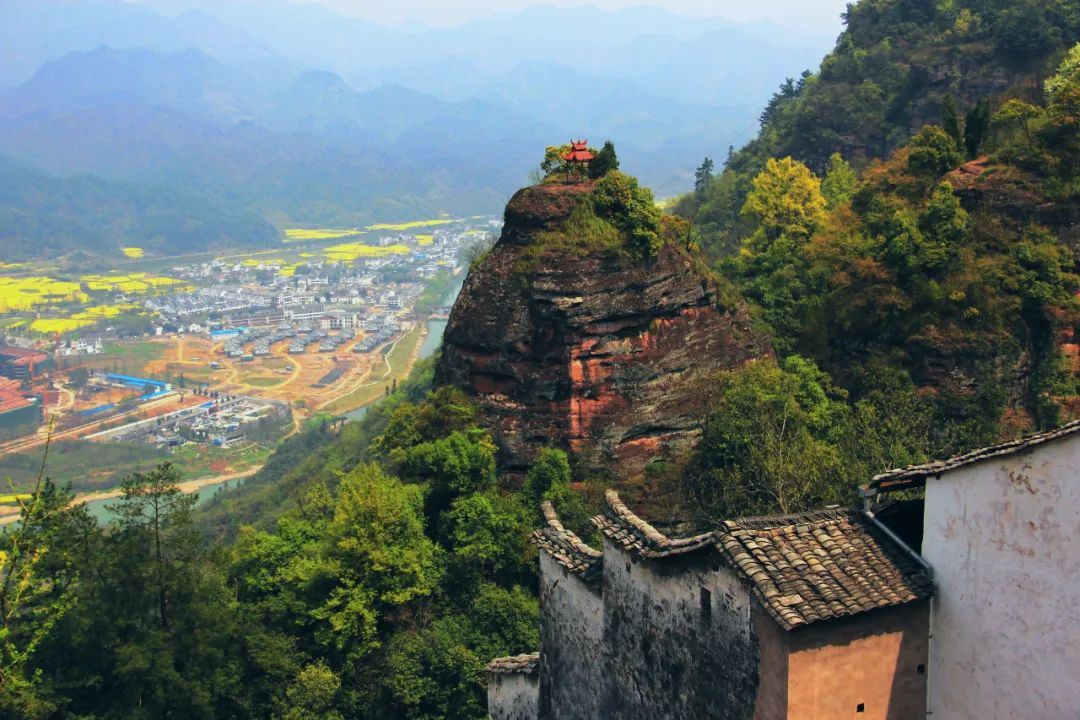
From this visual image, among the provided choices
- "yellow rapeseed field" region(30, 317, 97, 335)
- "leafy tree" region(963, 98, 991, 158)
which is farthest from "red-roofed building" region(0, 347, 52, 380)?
"leafy tree" region(963, 98, 991, 158)

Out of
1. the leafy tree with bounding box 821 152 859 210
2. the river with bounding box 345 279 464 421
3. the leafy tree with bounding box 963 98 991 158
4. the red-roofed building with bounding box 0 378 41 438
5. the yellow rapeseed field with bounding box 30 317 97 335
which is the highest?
the leafy tree with bounding box 963 98 991 158

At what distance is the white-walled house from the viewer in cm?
686

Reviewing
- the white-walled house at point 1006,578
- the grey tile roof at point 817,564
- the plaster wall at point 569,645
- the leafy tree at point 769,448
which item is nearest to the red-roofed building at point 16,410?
the leafy tree at point 769,448

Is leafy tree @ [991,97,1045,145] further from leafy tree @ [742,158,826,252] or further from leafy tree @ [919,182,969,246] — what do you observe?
leafy tree @ [742,158,826,252]

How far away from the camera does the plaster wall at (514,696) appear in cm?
1252

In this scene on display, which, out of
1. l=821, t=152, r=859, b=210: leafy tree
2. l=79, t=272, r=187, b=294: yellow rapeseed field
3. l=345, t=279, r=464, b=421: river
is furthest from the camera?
l=79, t=272, r=187, b=294: yellow rapeseed field

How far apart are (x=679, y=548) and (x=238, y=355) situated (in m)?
102

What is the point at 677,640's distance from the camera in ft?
29.3

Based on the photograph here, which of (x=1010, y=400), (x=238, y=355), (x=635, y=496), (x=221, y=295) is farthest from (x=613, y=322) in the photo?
(x=221, y=295)

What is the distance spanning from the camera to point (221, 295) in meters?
135

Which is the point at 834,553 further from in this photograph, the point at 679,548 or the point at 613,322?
the point at 613,322

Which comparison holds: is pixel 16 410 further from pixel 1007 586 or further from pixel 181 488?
pixel 1007 586

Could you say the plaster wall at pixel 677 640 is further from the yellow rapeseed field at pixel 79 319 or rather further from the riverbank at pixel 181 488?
the yellow rapeseed field at pixel 79 319

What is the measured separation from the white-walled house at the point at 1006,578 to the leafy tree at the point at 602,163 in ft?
58.7
